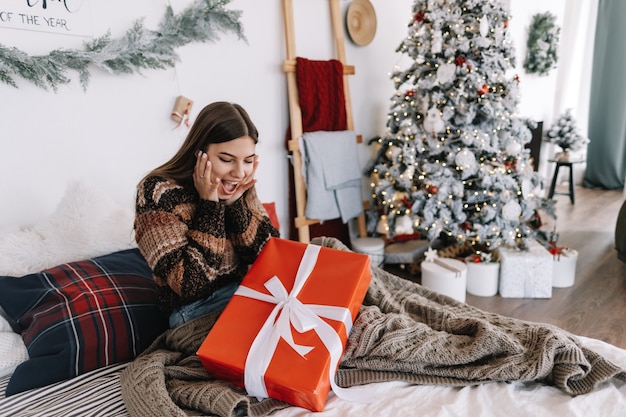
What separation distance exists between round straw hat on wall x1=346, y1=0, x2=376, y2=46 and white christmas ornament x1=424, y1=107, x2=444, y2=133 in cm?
75

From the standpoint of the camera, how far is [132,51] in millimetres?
1847

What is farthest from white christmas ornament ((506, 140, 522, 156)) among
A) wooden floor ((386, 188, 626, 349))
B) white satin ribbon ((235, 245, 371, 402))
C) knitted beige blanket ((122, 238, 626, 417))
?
white satin ribbon ((235, 245, 371, 402))

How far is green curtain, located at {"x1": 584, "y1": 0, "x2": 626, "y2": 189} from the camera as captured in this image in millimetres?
4848

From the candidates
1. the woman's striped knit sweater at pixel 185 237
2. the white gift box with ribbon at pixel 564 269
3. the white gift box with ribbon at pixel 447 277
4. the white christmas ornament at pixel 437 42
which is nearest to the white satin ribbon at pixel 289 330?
the woman's striped knit sweater at pixel 185 237

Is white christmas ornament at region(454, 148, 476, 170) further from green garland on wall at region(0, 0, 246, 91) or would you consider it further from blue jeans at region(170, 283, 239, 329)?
blue jeans at region(170, 283, 239, 329)

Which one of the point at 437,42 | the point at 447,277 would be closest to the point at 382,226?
the point at 447,277

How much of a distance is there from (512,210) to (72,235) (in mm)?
2318

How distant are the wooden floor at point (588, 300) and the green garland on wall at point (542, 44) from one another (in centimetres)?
199

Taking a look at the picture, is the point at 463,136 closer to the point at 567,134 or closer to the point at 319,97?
the point at 319,97

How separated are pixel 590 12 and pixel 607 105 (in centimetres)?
110

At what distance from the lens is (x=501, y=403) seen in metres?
0.97

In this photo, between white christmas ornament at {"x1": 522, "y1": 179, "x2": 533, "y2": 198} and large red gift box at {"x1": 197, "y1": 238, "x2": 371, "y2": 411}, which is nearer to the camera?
large red gift box at {"x1": 197, "y1": 238, "x2": 371, "y2": 411}

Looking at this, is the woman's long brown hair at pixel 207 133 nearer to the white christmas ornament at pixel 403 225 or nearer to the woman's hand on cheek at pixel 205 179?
the woman's hand on cheek at pixel 205 179

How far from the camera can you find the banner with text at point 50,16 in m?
1.54
